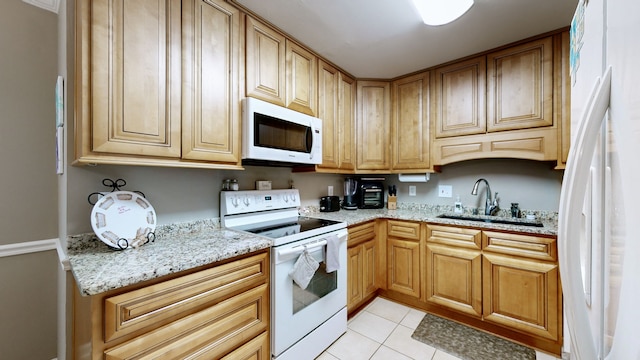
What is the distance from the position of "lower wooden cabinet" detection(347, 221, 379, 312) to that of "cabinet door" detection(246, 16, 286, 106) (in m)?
1.28

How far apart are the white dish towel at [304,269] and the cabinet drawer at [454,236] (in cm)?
117

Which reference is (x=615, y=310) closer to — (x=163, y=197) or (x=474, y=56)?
(x=163, y=197)

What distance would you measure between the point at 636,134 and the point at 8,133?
2547 mm

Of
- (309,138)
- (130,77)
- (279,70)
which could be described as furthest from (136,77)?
(309,138)

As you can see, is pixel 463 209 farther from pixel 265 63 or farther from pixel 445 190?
pixel 265 63

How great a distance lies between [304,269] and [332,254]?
301mm

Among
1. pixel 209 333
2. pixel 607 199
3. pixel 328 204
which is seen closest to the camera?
pixel 607 199

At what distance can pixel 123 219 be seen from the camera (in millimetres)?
1262

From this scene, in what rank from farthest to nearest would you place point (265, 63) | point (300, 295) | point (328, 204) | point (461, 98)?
1. point (328, 204)
2. point (461, 98)
3. point (265, 63)
4. point (300, 295)

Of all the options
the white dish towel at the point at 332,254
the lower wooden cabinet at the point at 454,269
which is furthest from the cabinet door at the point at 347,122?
the lower wooden cabinet at the point at 454,269

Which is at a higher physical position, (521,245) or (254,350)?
(521,245)

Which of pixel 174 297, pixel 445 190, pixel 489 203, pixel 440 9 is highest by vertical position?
pixel 440 9

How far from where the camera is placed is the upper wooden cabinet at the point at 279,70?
168 cm

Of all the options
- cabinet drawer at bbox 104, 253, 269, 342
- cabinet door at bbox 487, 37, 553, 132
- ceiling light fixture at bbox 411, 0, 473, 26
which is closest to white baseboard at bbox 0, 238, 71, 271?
cabinet drawer at bbox 104, 253, 269, 342
